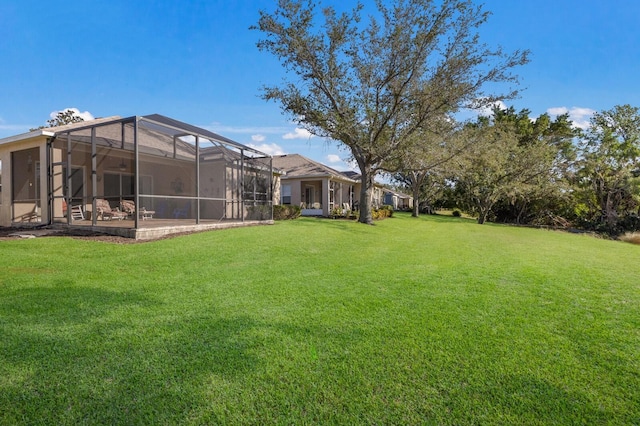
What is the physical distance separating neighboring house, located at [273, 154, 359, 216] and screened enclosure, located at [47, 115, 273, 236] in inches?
269

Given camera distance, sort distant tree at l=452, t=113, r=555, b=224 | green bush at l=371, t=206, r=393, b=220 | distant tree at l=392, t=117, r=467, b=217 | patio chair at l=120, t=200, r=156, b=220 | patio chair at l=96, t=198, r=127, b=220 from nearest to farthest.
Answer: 1. patio chair at l=96, t=198, r=127, b=220
2. patio chair at l=120, t=200, r=156, b=220
3. distant tree at l=392, t=117, r=467, b=217
4. green bush at l=371, t=206, r=393, b=220
5. distant tree at l=452, t=113, r=555, b=224

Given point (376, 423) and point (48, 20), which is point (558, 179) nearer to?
point (376, 423)

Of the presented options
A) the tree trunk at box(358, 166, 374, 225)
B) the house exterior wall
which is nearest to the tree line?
the tree trunk at box(358, 166, 374, 225)

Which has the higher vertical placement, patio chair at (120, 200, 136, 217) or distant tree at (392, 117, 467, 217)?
distant tree at (392, 117, 467, 217)

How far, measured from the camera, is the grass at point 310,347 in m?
2.16

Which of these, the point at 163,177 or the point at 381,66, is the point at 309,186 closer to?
the point at 163,177

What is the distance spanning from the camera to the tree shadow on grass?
6.91ft

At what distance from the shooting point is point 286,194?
23.3 m

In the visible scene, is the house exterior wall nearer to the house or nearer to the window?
the house

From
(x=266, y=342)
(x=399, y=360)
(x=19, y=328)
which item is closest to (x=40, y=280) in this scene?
(x=19, y=328)

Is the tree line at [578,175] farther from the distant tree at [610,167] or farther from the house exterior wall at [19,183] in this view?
the house exterior wall at [19,183]

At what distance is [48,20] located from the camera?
1156cm

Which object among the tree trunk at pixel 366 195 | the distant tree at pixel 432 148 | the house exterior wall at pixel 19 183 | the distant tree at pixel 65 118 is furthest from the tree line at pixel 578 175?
the distant tree at pixel 65 118

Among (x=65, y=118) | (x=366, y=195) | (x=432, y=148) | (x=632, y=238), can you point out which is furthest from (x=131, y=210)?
(x=65, y=118)
